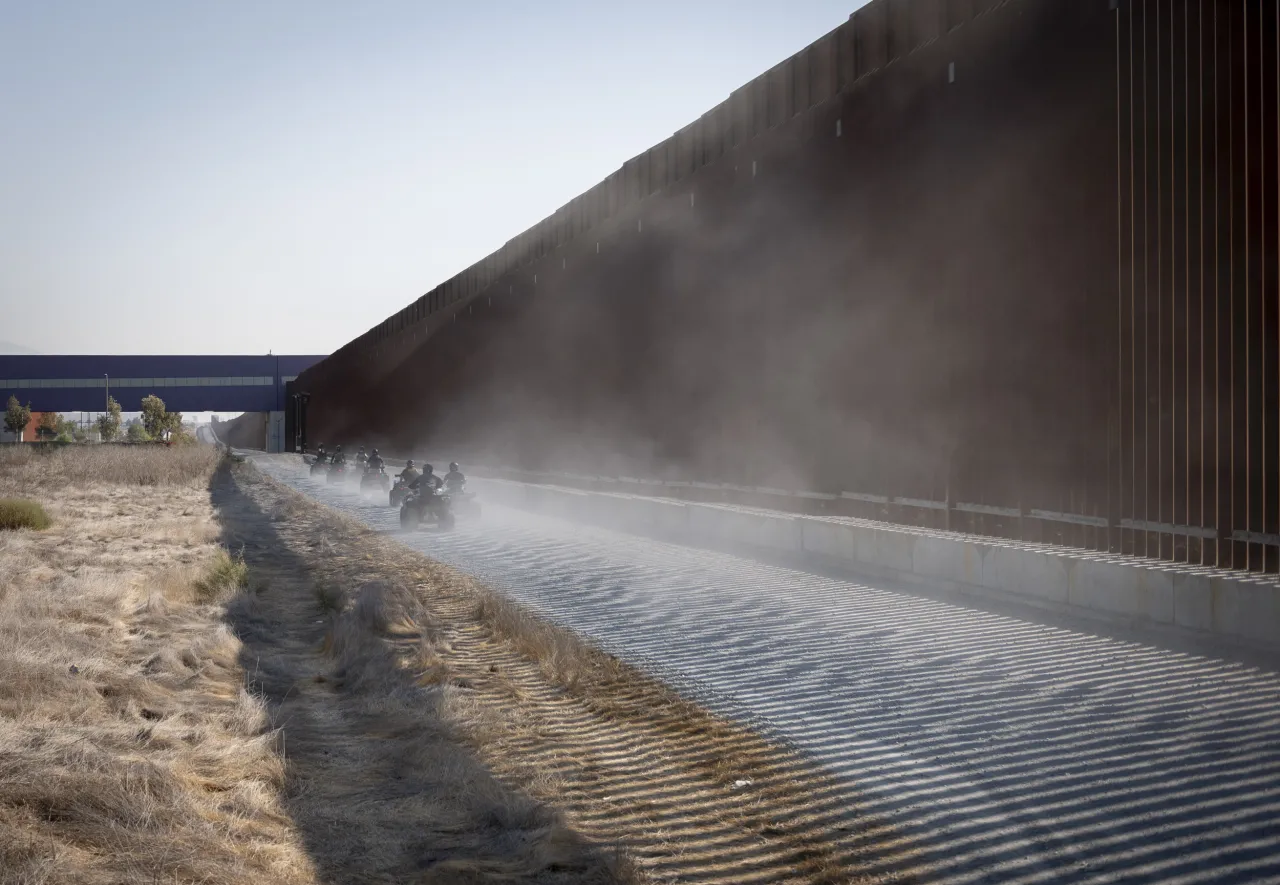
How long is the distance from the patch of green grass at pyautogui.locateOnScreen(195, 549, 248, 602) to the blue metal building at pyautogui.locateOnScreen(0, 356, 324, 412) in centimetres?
9142

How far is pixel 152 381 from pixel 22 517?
91457mm

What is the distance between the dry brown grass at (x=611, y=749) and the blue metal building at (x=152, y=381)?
96.9m

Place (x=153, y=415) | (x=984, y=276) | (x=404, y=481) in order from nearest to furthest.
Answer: (x=984, y=276) < (x=404, y=481) < (x=153, y=415)

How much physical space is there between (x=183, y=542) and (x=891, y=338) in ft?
40.3

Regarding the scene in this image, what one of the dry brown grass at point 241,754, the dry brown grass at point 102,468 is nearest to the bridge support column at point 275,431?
the dry brown grass at point 102,468

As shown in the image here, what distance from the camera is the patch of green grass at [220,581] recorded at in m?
12.4

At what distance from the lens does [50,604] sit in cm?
985

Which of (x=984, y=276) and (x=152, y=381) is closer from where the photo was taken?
(x=984, y=276)

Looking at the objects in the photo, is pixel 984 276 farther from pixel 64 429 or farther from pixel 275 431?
pixel 64 429

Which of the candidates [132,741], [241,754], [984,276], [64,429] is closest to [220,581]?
[132,741]

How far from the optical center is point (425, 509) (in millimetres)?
22297

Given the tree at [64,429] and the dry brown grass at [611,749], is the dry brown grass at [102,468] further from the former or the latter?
the tree at [64,429]

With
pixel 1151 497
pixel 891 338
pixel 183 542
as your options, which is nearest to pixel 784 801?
pixel 1151 497

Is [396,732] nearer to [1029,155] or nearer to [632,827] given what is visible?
[632,827]
